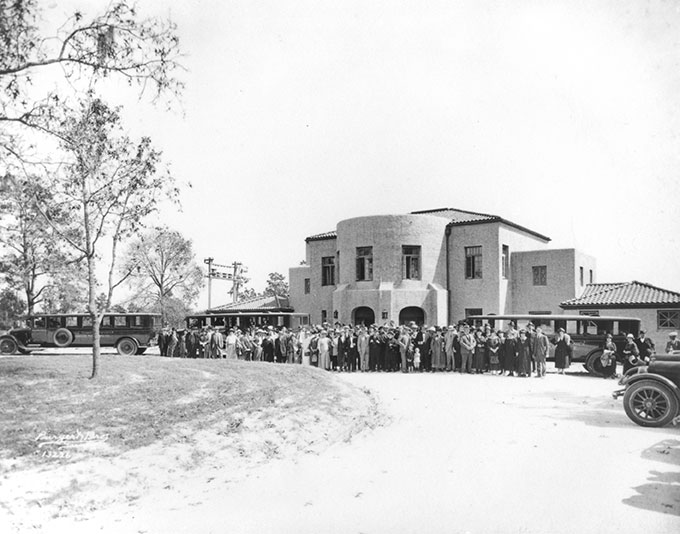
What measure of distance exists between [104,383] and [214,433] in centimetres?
397

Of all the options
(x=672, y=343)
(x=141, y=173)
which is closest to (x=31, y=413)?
(x=141, y=173)

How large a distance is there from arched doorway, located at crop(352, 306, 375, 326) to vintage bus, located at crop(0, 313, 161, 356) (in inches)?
418

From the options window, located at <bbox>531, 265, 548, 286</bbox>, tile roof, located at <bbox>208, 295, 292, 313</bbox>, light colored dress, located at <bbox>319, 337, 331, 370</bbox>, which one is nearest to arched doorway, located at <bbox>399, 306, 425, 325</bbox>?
window, located at <bbox>531, 265, 548, 286</bbox>

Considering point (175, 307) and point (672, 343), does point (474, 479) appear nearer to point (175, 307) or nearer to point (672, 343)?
point (672, 343)

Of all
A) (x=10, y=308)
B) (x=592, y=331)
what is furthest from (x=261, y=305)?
(x=592, y=331)

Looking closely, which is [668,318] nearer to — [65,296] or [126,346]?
[126,346]

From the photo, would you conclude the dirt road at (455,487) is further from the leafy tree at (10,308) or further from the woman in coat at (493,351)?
the leafy tree at (10,308)

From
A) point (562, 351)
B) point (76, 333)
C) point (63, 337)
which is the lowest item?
point (562, 351)

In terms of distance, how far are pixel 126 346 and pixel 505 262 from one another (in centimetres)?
2028

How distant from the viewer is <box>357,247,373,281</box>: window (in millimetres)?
32031

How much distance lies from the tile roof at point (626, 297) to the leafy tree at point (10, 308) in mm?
35687

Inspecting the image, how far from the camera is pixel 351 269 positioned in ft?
107
